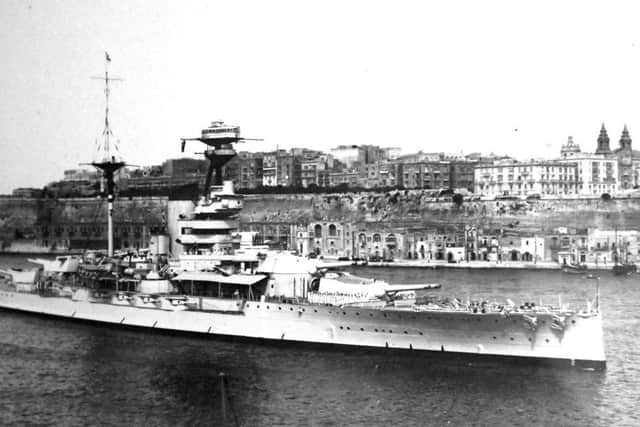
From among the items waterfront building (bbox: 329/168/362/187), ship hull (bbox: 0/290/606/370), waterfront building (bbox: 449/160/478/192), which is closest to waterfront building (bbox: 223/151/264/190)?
waterfront building (bbox: 329/168/362/187)

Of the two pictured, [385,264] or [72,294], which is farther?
[385,264]

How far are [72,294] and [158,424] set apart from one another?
17.8 metres

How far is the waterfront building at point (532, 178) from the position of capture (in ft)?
307

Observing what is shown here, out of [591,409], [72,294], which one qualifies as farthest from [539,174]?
[591,409]

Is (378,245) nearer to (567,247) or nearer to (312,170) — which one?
(567,247)

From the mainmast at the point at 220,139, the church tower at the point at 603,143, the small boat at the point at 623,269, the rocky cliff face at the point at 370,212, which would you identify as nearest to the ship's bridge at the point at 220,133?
the mainmast at the point at 220,139

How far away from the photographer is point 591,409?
22.2 m

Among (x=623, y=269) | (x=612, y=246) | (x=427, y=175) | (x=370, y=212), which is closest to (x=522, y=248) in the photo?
(x=612, y=246)

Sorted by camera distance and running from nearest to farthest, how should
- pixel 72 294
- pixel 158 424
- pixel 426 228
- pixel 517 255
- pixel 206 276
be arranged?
pixel 158 424
pixel 206 276
pixel 72 294
pixel 517 255
pixel 426 228

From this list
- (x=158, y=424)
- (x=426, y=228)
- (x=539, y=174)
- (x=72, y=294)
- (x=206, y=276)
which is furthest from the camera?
(x=539, y=174)

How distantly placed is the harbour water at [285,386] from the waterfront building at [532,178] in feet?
202

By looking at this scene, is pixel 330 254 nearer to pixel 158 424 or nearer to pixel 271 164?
pixel 271 164

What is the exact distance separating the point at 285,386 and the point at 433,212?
64.9 metres

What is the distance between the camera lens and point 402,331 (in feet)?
91.2
